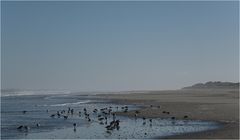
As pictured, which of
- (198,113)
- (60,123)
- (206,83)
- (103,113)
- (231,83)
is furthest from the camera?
(206,83)

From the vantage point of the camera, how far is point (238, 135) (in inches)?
993

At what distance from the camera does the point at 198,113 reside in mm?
39594

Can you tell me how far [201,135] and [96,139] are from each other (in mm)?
6101

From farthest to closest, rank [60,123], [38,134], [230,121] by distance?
[60,123] → [230,121] → [38,134]

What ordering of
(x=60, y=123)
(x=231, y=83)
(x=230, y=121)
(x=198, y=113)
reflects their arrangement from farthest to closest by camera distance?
(x=231, y=83)
(x=198, y=113)
(x=60, y=123)
(x=230, y=121)

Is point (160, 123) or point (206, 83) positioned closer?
point (160, 123)

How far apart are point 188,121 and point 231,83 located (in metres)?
108

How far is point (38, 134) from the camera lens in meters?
28.9

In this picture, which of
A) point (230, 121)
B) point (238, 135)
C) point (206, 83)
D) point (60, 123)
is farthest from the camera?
point (206, 83)

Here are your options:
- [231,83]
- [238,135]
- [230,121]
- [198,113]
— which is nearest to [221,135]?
[238,135]

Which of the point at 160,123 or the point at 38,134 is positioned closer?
the point at 38,134

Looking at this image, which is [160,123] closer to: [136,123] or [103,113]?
[136,123]

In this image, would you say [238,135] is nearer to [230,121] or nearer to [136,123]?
[230,121]

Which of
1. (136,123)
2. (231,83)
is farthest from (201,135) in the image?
(231,83)
